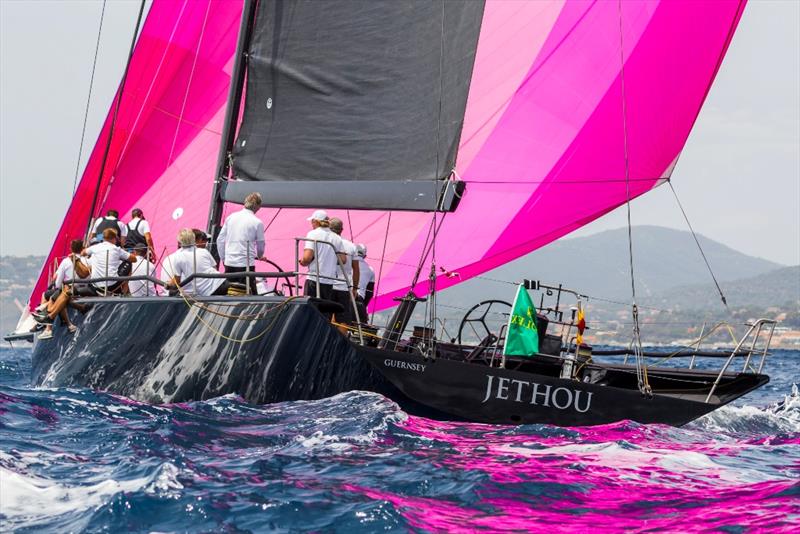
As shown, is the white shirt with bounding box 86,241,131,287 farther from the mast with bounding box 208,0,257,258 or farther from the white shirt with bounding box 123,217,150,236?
the white shirt with bounding box 123,217,150,236

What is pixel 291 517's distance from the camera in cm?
517

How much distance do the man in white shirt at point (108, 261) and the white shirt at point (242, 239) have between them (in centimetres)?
179

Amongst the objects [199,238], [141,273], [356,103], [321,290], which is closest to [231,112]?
Result: [356,103]

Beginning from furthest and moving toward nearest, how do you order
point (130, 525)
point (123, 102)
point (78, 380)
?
point (123, 102) → point (78, 380) → point (130, 525)

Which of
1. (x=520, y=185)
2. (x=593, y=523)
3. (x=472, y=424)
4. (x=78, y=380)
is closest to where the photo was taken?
(x=593, y=523)

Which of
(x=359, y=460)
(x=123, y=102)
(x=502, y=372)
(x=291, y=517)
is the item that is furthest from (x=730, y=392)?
(x=123, y=102)

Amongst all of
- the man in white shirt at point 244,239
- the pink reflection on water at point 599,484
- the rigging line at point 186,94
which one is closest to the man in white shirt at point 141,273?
the man in white shirt at point 244,239

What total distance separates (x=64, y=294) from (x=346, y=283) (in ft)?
10.8

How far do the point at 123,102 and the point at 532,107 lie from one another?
18.7ft

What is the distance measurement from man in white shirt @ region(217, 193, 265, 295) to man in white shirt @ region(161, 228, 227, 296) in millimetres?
179

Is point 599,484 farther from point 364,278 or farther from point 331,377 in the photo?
point 364,278

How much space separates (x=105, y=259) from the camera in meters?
10.9

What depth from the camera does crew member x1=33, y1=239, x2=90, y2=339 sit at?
35.0 ft

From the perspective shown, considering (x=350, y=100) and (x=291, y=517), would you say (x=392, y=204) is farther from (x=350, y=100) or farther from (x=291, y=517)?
(x=291, y=517)
